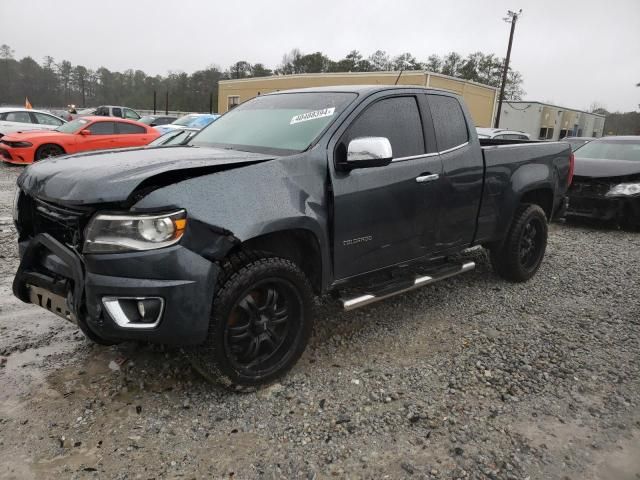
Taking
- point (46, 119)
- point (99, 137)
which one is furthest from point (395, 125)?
point (46, 119)

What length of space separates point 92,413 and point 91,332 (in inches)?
18.0

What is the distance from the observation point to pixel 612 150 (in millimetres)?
9148

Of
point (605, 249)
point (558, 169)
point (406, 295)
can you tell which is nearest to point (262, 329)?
point (406, 295)

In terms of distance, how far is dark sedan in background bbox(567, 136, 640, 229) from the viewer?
783cm

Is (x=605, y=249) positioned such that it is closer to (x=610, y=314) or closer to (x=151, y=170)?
(x=610, y=314)

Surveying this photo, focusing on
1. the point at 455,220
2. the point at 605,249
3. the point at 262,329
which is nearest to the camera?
the point at 262,329

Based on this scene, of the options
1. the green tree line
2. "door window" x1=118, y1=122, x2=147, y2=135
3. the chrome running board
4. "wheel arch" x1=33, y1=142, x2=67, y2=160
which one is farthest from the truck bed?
the green tree line

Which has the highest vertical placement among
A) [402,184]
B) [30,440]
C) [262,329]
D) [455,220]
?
[402,184]

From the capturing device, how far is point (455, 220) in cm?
407

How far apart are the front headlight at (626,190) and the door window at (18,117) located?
51.2 feet

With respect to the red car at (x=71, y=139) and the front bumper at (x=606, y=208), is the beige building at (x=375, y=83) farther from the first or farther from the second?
the front bumper at (x=606, y=208)

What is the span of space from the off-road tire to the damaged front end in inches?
139

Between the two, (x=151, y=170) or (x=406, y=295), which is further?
(x=406, y=295)

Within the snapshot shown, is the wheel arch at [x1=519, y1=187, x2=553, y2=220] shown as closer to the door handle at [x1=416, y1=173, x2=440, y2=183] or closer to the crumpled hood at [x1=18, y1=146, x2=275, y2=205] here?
the door handle at [x1=416, y1=173, x2=440, y2=183]
